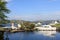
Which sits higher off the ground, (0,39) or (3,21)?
(3,21)

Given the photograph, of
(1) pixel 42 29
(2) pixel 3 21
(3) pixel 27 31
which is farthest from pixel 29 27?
(2) pixel 3 21

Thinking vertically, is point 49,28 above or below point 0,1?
below

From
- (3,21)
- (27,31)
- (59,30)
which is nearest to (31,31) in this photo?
(27,31)

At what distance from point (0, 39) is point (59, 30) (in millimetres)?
20347

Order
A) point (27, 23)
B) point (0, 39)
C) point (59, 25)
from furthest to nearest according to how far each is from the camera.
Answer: point (59, 25) < point (27, 23) < point (0, 39)

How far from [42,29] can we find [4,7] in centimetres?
1973

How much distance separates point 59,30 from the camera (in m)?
32.0

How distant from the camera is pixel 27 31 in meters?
30.0

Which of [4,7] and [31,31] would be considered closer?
[4,7]

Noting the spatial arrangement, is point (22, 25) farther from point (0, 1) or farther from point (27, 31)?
point (0, 1)

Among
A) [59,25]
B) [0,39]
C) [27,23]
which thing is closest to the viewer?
[0,39]

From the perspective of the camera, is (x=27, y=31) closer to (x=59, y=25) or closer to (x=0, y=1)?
(x=59, y=25)

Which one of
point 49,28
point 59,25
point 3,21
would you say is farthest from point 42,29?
point 3,21

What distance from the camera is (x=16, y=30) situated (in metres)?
29.5
